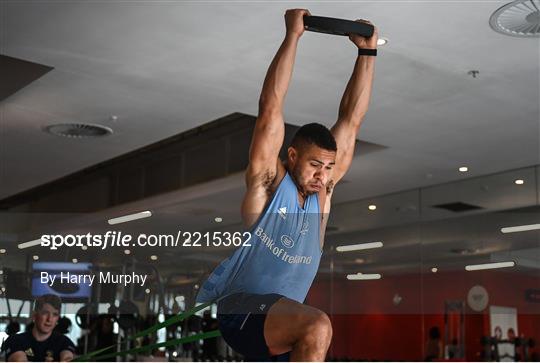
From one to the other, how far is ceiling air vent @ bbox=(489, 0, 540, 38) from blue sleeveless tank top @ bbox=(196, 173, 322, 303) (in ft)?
5.65

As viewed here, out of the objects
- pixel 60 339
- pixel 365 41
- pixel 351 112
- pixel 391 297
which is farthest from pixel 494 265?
pixel 60 339

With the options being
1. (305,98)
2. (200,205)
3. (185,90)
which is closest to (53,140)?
(185,90)

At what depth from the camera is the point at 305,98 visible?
13.0 ft

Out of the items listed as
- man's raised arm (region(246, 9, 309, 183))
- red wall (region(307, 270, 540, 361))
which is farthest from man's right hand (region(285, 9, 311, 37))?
red wall (region(307, 270, 540, 361))

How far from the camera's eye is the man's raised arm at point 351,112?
1.76 m

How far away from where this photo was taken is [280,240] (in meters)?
1.52

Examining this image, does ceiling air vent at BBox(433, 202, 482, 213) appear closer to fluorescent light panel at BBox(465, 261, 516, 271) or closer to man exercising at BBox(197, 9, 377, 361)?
fluorescent light panel at BBox(465, 261, 516, 271)

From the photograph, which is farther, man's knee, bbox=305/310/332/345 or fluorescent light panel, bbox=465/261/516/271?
fluorescent light panel, bbox=465/261/516/271

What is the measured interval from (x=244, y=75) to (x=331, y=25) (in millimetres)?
2067

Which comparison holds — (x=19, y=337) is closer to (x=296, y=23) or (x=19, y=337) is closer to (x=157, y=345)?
(x=157, y=345)

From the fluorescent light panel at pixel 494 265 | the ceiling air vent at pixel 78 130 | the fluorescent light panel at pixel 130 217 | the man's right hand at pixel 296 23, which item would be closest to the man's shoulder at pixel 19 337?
the fluorescent light panel at pixel 130 217

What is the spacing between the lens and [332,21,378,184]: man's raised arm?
69.4 inches

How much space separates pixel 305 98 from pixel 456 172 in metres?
1.89

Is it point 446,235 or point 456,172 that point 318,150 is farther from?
point 456,172
